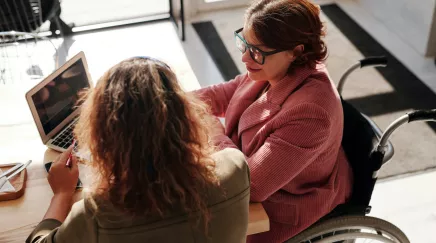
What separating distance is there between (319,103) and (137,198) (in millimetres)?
660

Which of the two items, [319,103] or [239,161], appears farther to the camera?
[319,103]

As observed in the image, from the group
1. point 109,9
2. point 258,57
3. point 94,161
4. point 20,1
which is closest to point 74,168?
point 94,161

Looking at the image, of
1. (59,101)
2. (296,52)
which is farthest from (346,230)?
(59,101)

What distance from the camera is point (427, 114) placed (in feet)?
5.57

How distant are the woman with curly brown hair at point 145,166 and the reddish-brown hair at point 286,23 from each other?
0.48 metres

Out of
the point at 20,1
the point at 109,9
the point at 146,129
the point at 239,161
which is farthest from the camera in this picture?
the point at 109,9

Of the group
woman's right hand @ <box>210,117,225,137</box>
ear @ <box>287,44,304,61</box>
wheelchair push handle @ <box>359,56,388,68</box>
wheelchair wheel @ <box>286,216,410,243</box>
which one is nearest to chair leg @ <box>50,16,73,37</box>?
woman's right hand @ <box>210,117,225,137</box>

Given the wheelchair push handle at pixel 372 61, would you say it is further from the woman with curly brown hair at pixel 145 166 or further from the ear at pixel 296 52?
the woman with curly brown hair at pixel 145 166

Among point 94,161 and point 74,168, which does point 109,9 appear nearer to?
point 74,168

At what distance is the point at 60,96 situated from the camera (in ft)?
5.90

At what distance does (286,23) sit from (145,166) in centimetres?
67

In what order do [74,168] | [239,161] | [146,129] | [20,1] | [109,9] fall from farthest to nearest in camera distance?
[109,9]
[20,1]
[74,168]
[239,161]
[146,129]

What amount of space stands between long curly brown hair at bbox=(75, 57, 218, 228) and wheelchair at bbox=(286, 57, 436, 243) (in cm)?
60

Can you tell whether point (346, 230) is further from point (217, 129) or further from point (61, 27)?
point (61, 27)
